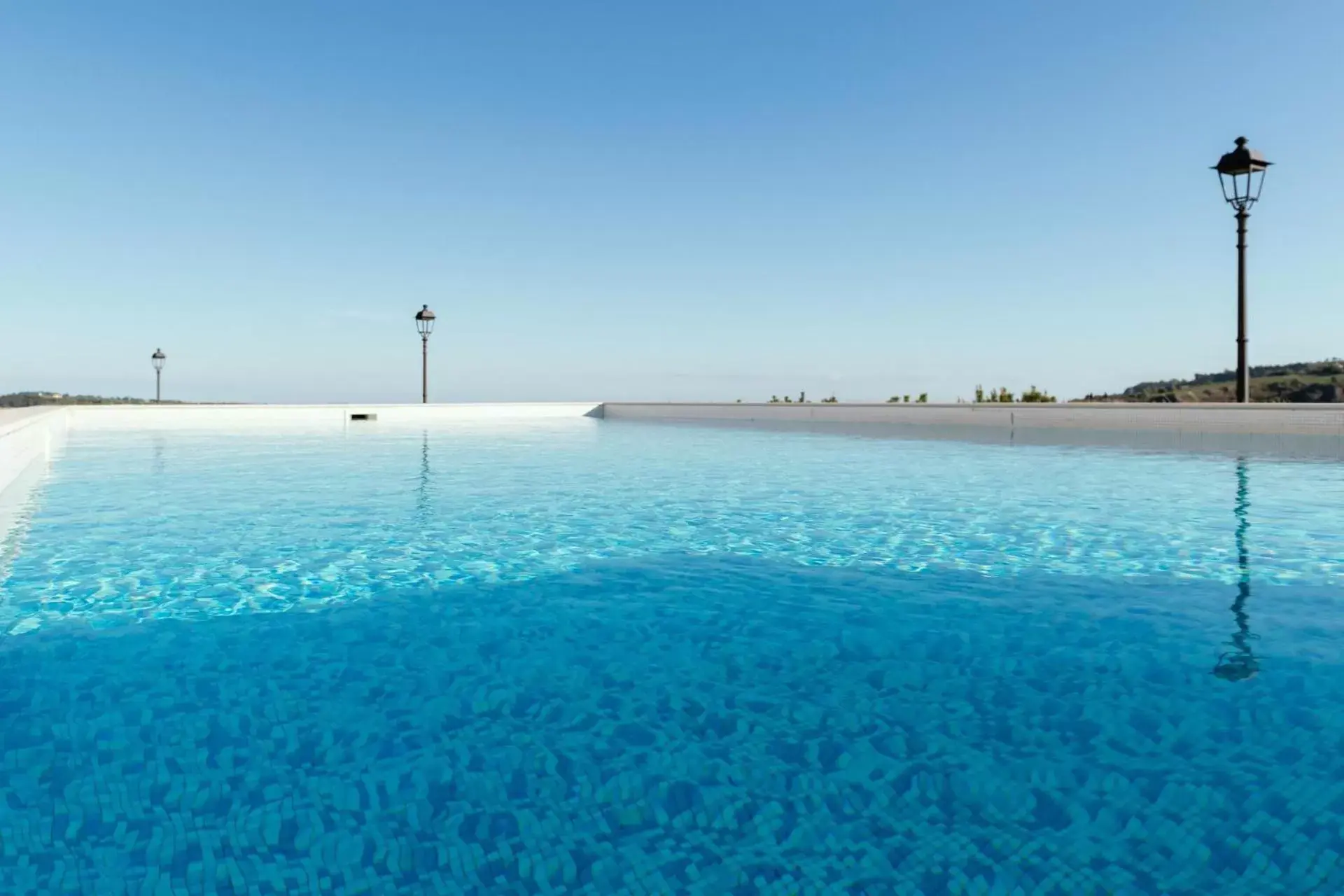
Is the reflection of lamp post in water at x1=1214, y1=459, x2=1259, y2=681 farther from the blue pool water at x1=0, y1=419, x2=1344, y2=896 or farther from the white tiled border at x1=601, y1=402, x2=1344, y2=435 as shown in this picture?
the white tiled border at x1=601, y1=402, x2=1344, y2=435

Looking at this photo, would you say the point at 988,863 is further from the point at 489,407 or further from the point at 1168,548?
the point at 489,407

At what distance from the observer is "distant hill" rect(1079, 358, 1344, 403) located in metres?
→ 19.8

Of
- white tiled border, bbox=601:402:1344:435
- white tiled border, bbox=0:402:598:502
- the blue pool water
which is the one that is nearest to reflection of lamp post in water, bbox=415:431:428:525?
the blue pool water

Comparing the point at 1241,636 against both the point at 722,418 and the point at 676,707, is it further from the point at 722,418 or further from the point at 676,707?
the point at 722,418

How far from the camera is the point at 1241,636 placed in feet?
12.6

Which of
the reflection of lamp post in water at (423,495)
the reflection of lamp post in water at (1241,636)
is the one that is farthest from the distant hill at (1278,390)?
the reflection of lamp post in water at (423,495)

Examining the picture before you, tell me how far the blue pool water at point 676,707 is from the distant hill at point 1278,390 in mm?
16774

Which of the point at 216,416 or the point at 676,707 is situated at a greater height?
the point at 216,416

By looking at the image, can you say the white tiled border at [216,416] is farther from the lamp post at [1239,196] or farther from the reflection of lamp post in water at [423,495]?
the lamp post at [1239,196]

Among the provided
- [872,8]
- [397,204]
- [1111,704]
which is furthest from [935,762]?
[397,204]

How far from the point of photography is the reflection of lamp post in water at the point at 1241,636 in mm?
3359

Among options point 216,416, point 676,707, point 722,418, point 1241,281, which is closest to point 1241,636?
point 676,707

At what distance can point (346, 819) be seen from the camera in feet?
7.47

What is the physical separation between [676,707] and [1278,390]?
87.5ft
